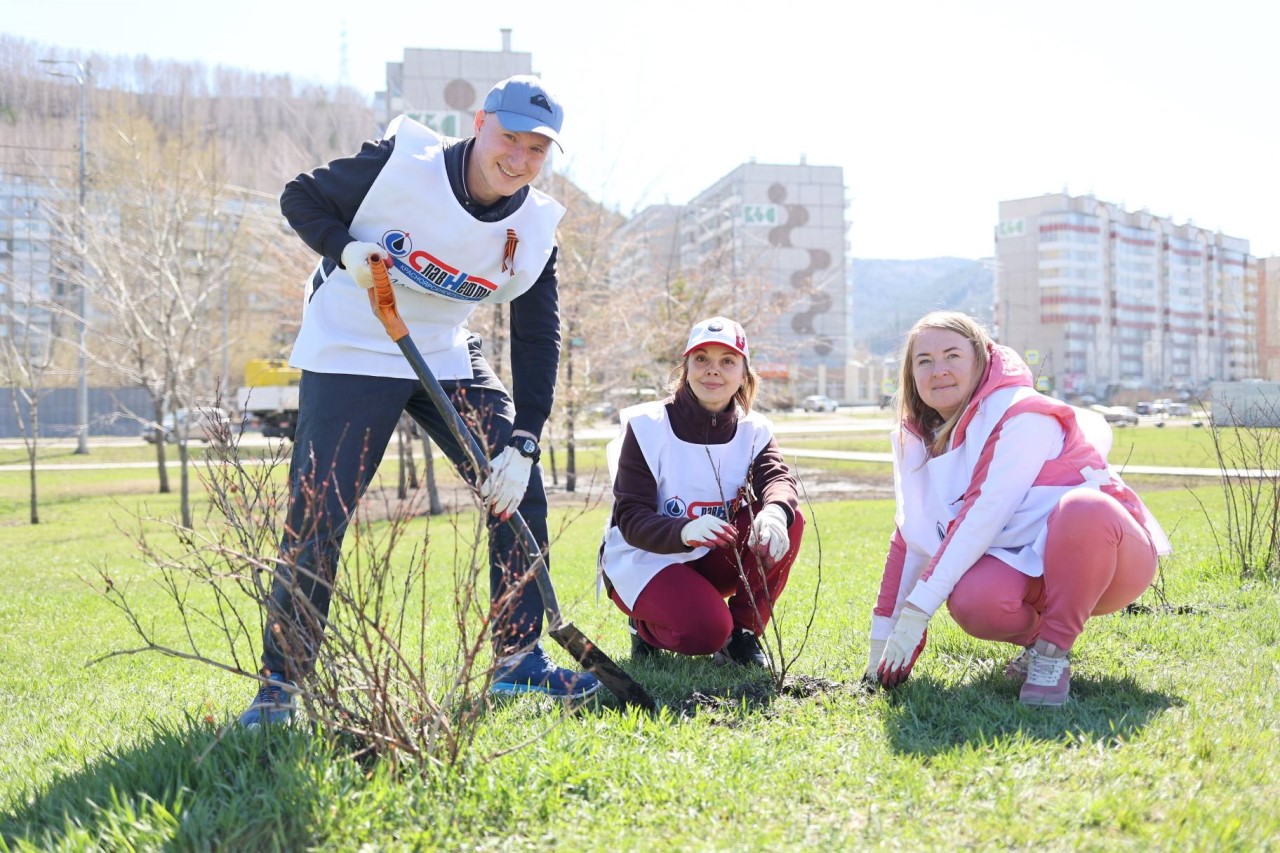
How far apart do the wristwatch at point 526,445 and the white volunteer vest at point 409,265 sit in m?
0.34

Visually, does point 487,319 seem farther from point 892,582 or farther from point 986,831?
point 986,831

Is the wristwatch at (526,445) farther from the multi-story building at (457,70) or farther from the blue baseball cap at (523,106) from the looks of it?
the multi-story building at (457,70)

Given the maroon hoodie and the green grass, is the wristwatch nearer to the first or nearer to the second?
the maroon hoodie

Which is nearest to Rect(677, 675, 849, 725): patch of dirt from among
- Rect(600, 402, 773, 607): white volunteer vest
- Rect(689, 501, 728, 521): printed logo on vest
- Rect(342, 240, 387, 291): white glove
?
Rect(600, 402, 773, 607): white volunteer vest

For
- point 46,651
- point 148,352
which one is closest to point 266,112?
point 148,352

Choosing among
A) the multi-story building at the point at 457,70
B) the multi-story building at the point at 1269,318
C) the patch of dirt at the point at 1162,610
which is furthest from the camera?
the multi-story building at the point at 457,70

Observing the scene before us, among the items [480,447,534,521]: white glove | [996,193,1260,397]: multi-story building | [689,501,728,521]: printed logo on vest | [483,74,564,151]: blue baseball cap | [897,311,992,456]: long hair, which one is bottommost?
[689,501,728,521]: printed logo on vest

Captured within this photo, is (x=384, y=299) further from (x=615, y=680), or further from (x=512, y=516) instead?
(x=615, y=680)

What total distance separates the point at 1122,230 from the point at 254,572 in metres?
117

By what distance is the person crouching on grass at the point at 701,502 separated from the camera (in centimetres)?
378

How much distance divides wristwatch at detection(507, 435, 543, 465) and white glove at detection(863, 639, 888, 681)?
1305mm

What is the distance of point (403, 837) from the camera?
2.25 meters

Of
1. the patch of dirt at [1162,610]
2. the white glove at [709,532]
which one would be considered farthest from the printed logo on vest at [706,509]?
the patch of dirt at [1162,610]

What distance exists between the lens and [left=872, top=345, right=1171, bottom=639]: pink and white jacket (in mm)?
3240
